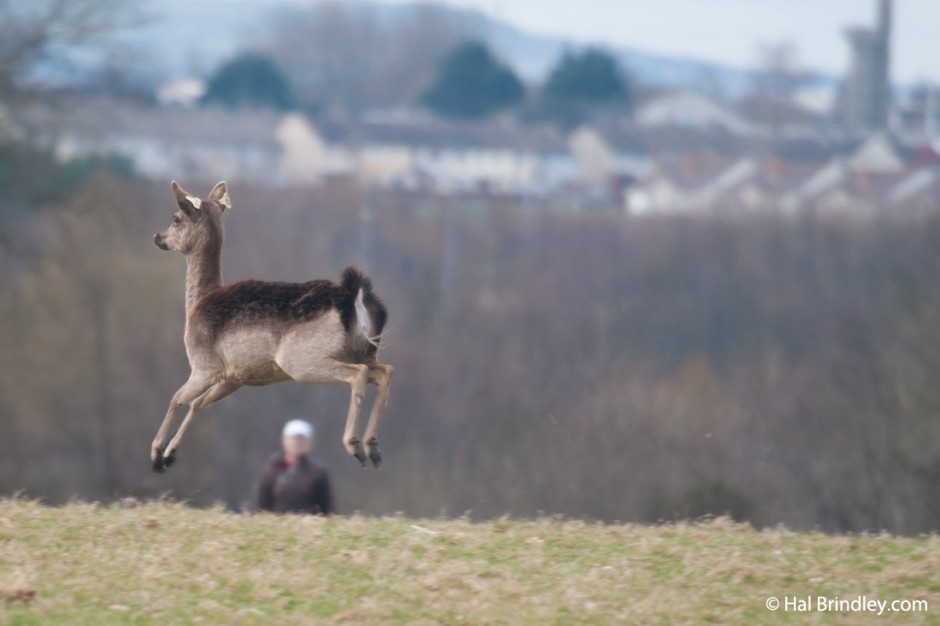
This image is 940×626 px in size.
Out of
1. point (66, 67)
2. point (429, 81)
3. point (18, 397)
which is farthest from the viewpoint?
point (429, 81)

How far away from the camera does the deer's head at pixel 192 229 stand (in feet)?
36.0

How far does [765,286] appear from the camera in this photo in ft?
220

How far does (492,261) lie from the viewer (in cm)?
6675

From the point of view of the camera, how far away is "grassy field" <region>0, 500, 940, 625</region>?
9.00m

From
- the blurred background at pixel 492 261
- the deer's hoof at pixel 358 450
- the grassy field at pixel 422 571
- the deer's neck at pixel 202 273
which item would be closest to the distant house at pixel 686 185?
the blurred background at pixel 492 261

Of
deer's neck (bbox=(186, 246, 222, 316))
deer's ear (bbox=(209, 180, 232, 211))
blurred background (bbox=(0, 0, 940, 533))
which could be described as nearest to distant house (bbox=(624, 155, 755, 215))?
blurred background (bbox=(0, 0, 940, 533))

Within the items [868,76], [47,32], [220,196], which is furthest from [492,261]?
[220,196]

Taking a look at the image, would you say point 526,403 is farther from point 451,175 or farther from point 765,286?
point 451,175

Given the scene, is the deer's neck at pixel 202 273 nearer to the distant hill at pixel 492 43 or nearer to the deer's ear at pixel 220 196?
the deer's ear at pixel 220 196

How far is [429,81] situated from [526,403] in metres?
46.9

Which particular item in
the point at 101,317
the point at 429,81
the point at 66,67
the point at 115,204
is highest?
the point at 429,81

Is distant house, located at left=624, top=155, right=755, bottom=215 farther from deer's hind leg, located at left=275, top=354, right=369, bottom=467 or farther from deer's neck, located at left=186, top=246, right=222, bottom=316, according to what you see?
deer's hind leg, located at left=275, top=354, right=369, bottom=467

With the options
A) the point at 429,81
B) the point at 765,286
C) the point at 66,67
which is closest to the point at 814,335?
the point at 765,286

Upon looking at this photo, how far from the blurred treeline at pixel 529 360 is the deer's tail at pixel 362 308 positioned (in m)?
18.5
